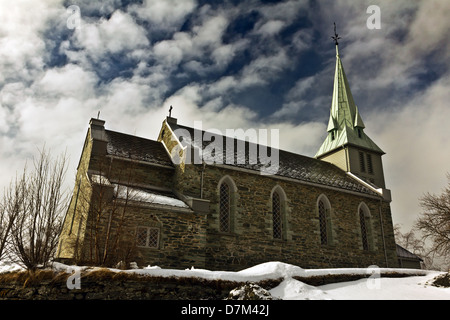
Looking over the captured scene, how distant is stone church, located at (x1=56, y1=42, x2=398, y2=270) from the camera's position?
1454 cm

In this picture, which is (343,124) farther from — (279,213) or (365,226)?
(279,213)

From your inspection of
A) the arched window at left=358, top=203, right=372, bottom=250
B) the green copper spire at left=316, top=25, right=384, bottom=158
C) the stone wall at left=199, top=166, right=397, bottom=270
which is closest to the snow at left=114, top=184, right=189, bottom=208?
the stone wall at left=199, top=166, right=397, bottom=270

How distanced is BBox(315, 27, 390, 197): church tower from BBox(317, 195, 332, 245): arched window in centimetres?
650

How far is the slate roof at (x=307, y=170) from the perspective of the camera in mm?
21052

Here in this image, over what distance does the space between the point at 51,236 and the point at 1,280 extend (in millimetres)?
1586

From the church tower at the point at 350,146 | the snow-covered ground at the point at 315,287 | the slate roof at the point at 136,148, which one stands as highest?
the church tower at the point at 350,146

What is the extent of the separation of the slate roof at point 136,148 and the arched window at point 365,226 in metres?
13.3

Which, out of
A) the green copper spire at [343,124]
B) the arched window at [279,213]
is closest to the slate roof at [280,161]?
the arched window at [279,213]

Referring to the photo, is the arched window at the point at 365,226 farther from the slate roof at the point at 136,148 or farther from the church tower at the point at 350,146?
the slate roof at the point at 136,148

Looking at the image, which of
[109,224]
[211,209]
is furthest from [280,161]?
[109,224]

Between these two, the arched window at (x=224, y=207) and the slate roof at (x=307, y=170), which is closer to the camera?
the arched window at (x=224, y=207)

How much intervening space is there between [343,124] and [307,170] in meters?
9.30
